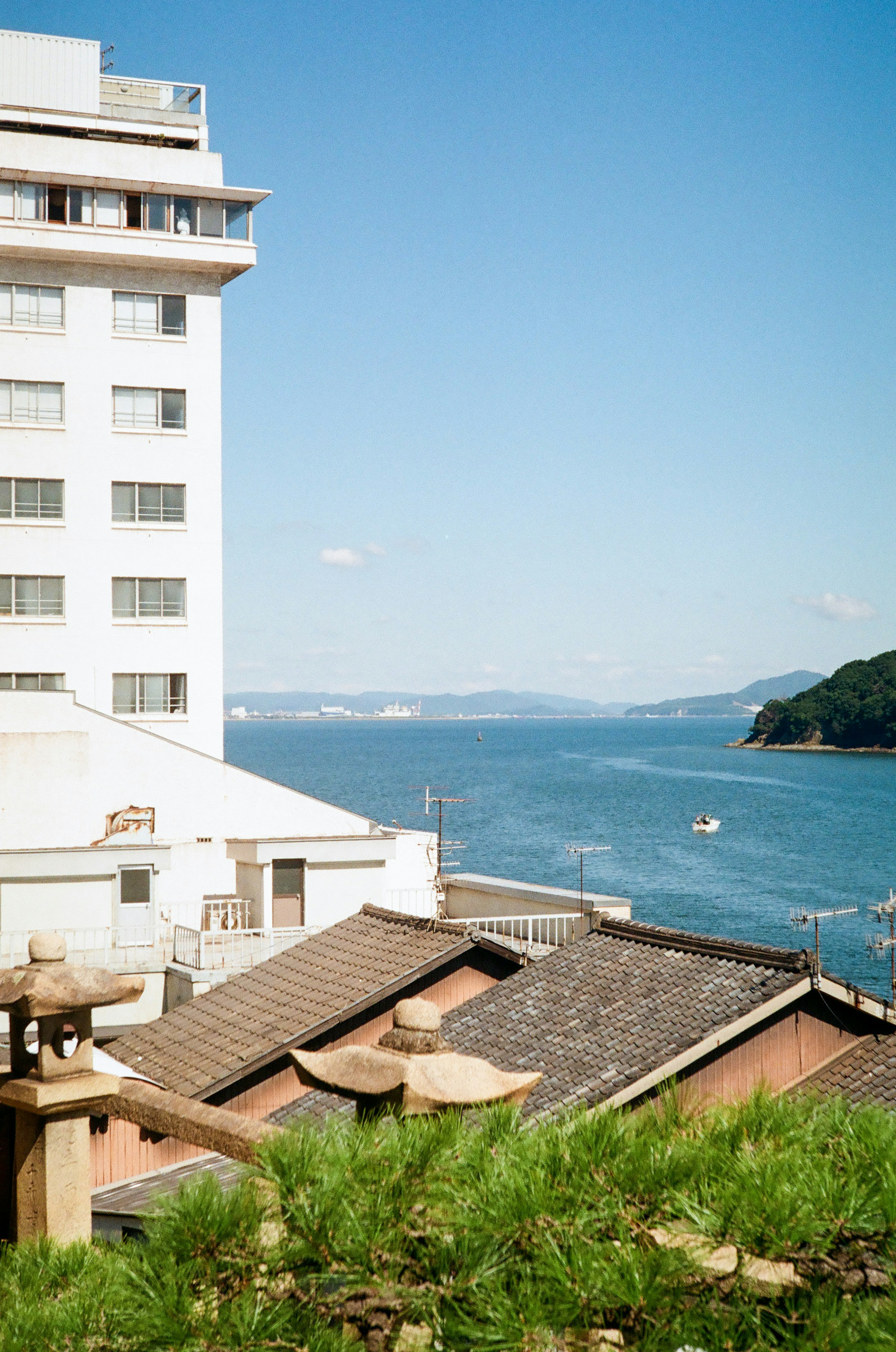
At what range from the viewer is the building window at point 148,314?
148 feet

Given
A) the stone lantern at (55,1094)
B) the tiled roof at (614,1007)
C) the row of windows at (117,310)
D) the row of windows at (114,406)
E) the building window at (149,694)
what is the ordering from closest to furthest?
the stone lantern at (55,1094) → the tiled roof at (614,1007) → the row of windows at (117,310) → the row of windows at (114,406) → the building window at (149,694)

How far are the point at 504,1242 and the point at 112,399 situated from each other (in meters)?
44.5

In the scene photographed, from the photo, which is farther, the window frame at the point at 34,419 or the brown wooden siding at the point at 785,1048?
the window frame at the point at 34,419

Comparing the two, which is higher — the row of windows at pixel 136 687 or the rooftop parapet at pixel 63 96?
the rooftop parapet at pixel 63 96

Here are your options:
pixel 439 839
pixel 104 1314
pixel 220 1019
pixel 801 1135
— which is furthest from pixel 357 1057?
pixel 439 839

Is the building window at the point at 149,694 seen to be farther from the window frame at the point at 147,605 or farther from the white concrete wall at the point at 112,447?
the window frame at the point at 147,605

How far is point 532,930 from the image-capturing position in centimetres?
2444

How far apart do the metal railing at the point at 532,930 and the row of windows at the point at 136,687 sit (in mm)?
21992

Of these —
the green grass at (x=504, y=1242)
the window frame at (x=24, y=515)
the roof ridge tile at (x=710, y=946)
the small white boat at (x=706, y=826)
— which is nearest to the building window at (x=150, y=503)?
the window frame at (x=24, y=515)

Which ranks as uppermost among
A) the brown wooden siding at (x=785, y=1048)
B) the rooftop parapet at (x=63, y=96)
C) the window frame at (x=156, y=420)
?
the rooftop parapet at (x=63, y=96)

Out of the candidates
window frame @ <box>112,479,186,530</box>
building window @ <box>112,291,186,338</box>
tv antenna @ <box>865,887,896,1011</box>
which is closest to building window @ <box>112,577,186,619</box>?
window frame @ <box>112,479,186,530</box>

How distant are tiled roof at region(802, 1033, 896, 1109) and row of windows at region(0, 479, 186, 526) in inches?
1340

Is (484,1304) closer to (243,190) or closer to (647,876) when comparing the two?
(243,190)

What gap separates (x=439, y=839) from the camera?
A: 3494 cm
